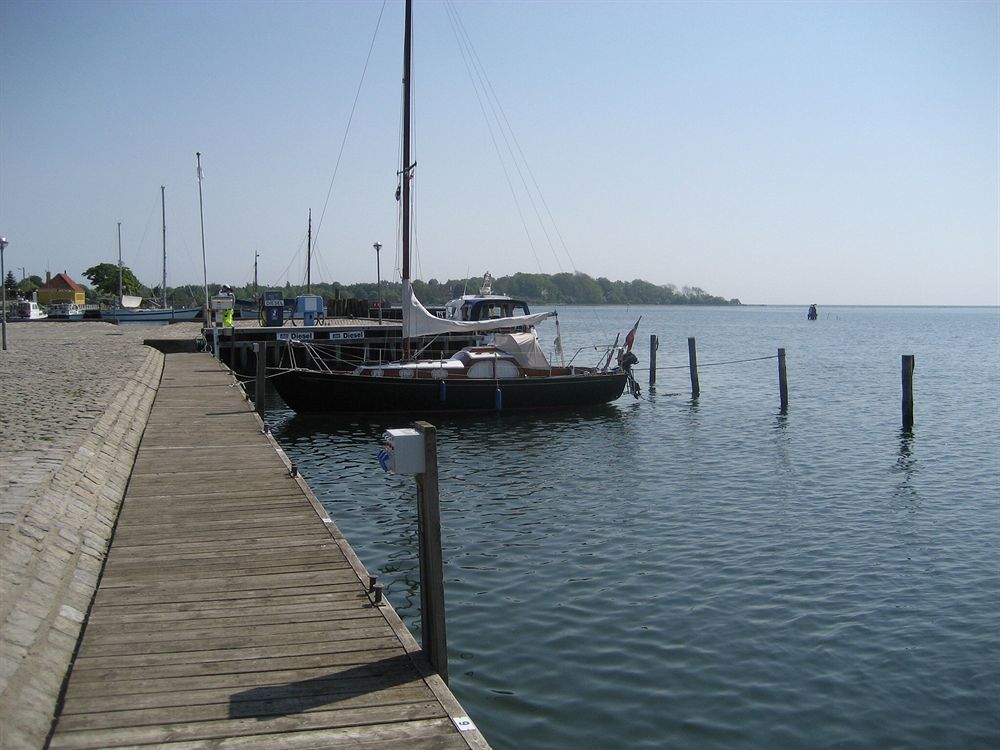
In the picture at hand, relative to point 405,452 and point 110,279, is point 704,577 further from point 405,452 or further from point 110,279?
point 110,279

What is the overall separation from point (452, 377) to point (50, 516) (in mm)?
17712

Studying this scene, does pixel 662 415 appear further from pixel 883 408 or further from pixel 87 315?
pixel 87 315

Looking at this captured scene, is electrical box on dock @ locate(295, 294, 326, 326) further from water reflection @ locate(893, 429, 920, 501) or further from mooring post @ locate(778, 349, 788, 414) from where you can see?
water reflection @ locate(893, 429, 920, 501)

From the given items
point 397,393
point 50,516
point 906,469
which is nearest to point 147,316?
point 397,393

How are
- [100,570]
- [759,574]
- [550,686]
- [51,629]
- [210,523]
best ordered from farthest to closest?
[759,574], [210,523], [550,686], [100,570], [51,629]

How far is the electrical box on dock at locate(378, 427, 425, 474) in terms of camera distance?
6.09 meters

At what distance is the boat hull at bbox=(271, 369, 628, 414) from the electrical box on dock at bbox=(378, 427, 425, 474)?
18.3 meters

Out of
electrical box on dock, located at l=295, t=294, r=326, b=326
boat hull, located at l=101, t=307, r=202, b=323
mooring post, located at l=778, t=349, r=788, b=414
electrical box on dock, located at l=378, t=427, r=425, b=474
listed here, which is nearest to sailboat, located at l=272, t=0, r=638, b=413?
mooring post, located at l=778, t=349, r=788, b=414

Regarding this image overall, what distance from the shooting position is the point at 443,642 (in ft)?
19.4

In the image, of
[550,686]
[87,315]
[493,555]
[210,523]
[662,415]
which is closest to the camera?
[550,686]

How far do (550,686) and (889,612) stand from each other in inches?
172

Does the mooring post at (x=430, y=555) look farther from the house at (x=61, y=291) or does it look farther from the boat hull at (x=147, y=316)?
the house at (x=61, y=291)

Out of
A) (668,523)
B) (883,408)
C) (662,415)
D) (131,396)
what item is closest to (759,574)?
(668,523)

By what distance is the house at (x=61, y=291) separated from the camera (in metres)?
110
